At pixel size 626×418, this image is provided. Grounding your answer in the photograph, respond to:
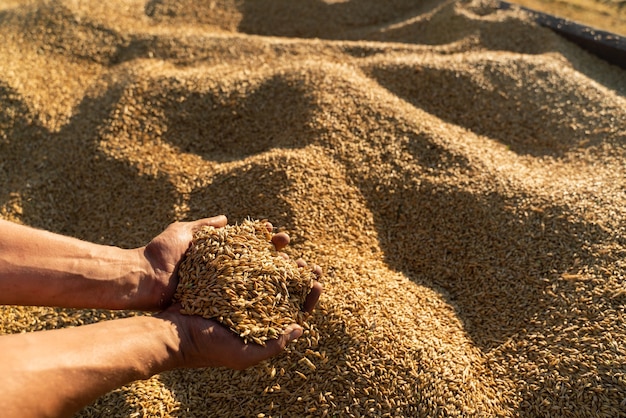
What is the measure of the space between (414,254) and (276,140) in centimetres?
137

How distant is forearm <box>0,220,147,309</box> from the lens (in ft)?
7.52

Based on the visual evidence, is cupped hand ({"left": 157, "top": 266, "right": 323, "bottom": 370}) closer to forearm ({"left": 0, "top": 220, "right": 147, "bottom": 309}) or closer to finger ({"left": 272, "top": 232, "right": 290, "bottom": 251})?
forearm ({"left": 0, "top": 220, "right": 147, "bottom": 309})

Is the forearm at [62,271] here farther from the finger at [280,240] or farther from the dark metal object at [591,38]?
the dark metal object at [591,38]

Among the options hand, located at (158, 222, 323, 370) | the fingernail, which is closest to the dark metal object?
the fingernail

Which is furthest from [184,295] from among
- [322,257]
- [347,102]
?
[347,102]

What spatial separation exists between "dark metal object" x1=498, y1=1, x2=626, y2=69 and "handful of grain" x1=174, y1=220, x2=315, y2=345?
4.05 metres

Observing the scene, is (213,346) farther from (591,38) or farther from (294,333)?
(591,38)

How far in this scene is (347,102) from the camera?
3908mm

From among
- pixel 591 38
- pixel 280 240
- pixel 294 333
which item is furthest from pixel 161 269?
pixel 591 38

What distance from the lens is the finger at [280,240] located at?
274 cm

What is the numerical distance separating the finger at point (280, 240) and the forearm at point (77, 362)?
2.39 feet

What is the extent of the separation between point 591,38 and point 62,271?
5.07 m

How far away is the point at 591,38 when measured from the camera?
4.90 m

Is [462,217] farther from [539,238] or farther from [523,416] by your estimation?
[523,416]
